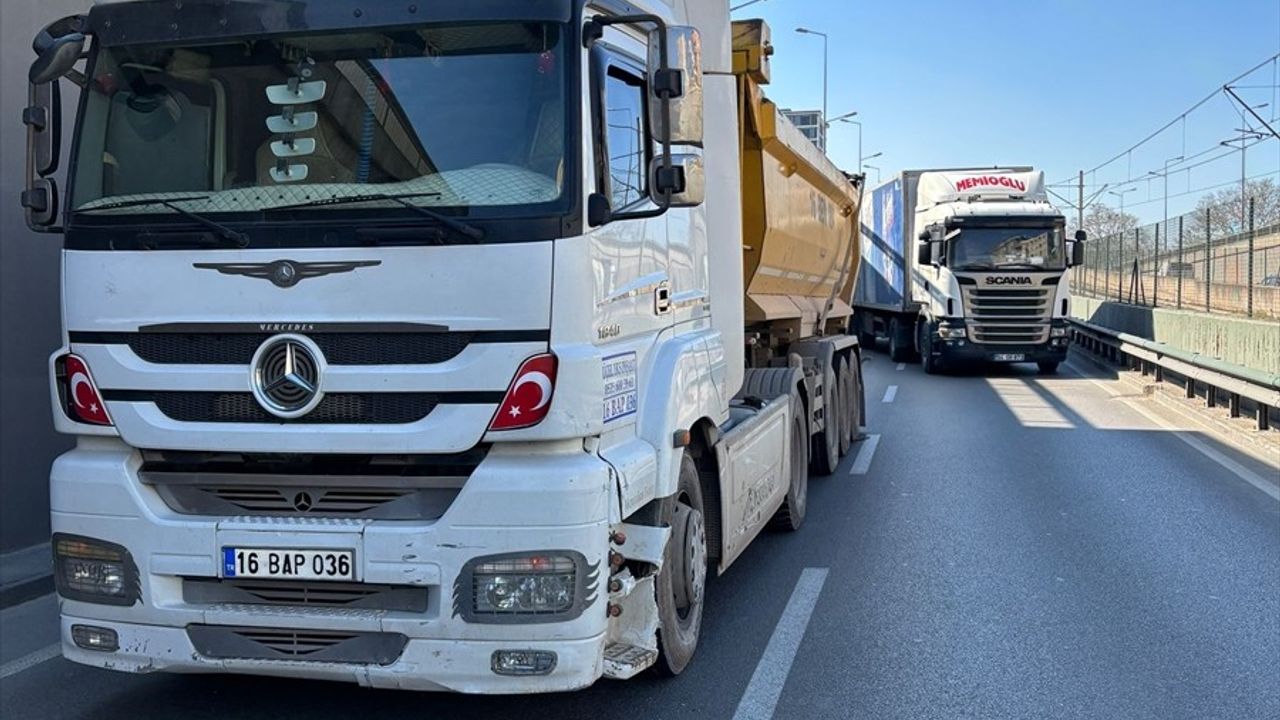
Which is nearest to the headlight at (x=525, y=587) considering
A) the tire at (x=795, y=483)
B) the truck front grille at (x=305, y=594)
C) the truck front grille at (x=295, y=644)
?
the truck front grille at (x=305, y=594)

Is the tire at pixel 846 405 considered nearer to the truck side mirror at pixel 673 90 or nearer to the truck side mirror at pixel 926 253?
the truck side mirror at pixel 673 90

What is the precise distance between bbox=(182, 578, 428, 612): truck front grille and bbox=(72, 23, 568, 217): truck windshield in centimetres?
135

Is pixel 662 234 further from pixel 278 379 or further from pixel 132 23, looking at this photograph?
pixel 132 23

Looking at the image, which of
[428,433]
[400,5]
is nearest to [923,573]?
[428,433]

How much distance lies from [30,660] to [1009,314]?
18.1 m

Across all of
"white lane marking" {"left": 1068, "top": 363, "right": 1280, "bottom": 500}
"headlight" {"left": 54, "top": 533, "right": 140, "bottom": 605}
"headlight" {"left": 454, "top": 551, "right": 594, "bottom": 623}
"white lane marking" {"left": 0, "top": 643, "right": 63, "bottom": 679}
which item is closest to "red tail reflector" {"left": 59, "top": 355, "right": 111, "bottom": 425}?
"headlight" {"left": 54, "top": 533, "right": 140, "bottom": 605}

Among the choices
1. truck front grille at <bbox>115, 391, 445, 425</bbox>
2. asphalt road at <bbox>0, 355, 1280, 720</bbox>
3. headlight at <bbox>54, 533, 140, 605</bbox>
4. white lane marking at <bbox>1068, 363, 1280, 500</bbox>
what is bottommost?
asphalt road at <bbox>0, 355, 1280, 720</bbox>

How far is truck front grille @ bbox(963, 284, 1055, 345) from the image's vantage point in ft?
67.5

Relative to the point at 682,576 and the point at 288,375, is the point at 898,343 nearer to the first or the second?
the point at 682,576

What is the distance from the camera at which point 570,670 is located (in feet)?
13.1

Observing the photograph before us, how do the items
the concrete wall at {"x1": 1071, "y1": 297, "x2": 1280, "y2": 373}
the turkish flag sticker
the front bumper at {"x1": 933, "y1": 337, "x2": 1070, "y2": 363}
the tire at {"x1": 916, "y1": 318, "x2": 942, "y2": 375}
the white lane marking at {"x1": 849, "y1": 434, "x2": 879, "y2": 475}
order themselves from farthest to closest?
the tire at {"x1": 916, "y1": 318, "x2": 942, "y2": 375}, the front bumper at {"x1": 933, "y1": 337, "x2": 1070, "y2": 363}, the concrete wall at {"x1": 1071, "y1": 297, "x2": 1280, "y2": 373}, the white lane marking at {"x1": 849, "y1": 434, "x2": 879, "y2": 475}, the turkish flag sticker

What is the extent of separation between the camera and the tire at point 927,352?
21500 mm

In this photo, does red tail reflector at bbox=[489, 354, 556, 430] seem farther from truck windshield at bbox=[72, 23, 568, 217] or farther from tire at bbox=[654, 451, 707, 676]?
tire at bbox=[654, 451, 707, 676]

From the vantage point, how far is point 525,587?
3980 millimetres
